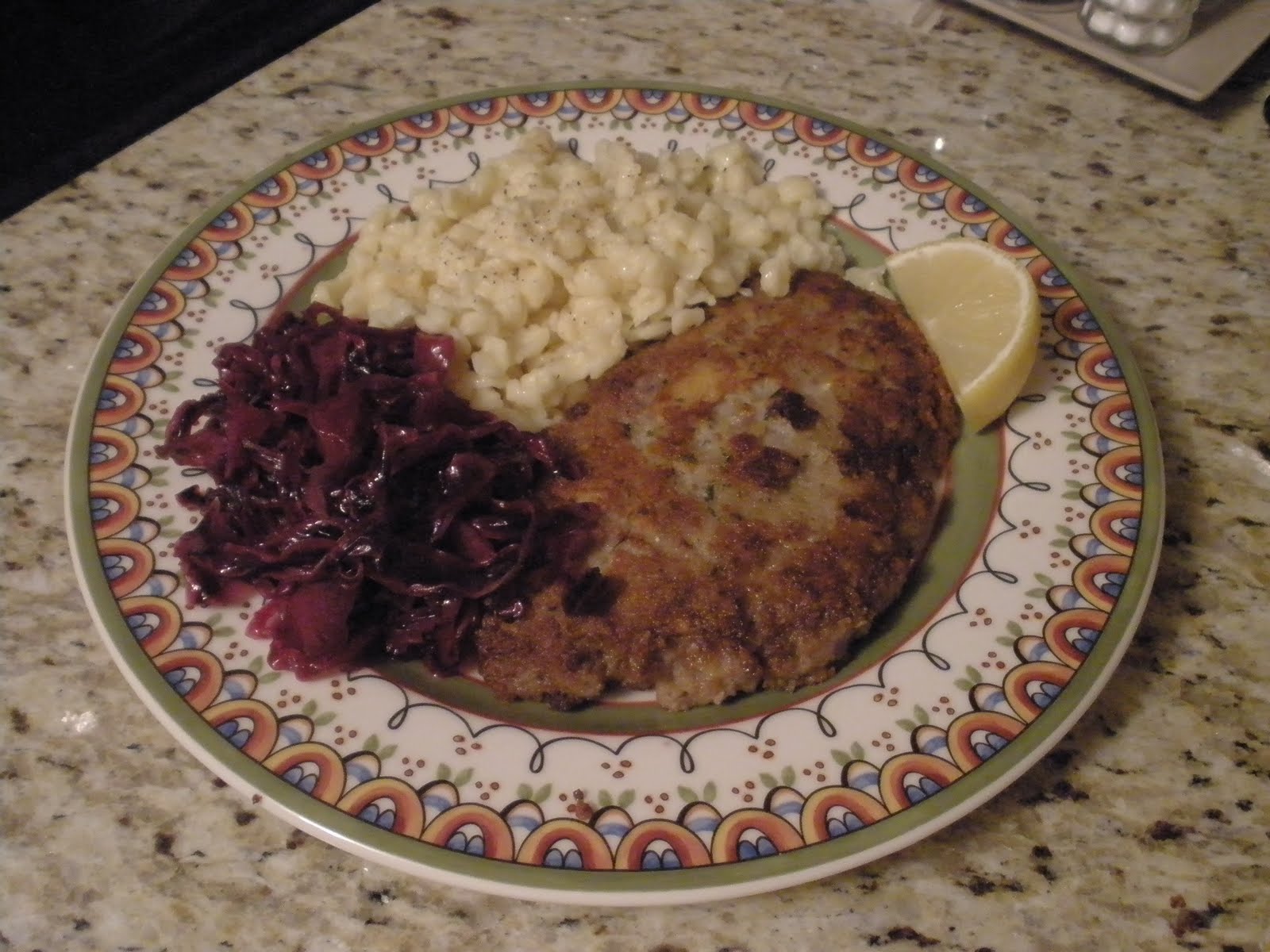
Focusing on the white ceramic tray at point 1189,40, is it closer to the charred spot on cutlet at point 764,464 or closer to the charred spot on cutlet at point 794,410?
the charred spot on cutlet at point 794,410

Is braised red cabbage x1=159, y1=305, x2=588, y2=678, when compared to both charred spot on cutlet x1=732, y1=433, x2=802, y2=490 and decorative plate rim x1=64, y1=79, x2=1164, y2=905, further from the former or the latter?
charred spot on cutlet x1=732, y1=433, x2=802, y2=490

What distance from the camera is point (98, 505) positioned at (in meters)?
2.10

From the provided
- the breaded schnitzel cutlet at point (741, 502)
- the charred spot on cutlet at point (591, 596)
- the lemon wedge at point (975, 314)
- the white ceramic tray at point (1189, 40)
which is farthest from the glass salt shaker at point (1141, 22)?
the charred spot on cutlet at point (591, 596)

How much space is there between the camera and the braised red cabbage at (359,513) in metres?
1.97

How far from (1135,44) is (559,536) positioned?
308 centimetres

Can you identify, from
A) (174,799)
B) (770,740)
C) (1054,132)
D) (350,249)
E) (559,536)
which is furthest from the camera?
(1054,132)

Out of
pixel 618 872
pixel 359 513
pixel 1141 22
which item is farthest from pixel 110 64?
pixel 618 872

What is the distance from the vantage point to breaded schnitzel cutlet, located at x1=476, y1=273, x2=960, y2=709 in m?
1.98

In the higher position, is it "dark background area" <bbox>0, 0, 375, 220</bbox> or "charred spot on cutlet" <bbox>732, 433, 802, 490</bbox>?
"charred spot on cutlet" <bbox>732, 433, 802, 490</bbox>

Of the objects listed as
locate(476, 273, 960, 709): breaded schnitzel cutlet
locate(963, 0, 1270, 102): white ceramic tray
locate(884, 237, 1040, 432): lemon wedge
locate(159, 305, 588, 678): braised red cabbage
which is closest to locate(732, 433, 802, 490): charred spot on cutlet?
locate(476, 273, 960, 709): breaded schnitzel cutlet

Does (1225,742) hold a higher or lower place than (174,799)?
higher

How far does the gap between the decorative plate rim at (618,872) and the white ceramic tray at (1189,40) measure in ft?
6.58

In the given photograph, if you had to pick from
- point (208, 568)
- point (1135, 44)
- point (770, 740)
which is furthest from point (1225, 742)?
point (1135, 44)

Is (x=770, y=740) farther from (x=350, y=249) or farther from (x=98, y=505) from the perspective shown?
(x=350, y=249)
